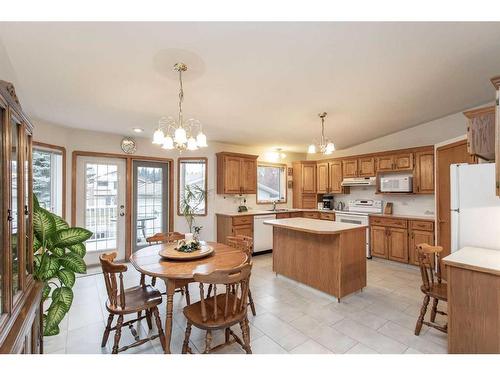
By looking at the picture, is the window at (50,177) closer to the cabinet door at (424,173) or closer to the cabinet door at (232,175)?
the cabinet door at (232,175)

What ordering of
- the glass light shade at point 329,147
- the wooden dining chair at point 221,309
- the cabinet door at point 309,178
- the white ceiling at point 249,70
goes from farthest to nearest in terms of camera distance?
1. the cabinet door at point 309,178
2. the glass light shade at point 329,147
3. the white ceiling at point 249,70
4. the wooden dining chair at point 221,309

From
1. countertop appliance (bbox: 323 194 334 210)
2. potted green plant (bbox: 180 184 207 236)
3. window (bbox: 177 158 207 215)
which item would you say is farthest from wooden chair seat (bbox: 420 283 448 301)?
window (bbox: 177 158 207 215)

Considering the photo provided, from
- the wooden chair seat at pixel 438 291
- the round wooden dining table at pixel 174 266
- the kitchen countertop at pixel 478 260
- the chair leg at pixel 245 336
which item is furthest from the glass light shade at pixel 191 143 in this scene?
the wooden chair seat at pixel 438 291

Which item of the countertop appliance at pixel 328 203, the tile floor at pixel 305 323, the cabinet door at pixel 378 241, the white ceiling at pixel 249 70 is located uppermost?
the white ceiling at pixel 249 70

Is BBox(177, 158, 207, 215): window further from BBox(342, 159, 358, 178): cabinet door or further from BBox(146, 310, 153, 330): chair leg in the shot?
BBox(342, 159, 358, 178): cabinet door

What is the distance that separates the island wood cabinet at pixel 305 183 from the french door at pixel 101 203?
4022 mm

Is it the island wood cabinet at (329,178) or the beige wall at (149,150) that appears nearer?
the beige wall at (149,150)

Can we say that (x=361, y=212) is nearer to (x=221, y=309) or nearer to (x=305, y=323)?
(x=305, y=323)

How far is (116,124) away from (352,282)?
4.08 metres

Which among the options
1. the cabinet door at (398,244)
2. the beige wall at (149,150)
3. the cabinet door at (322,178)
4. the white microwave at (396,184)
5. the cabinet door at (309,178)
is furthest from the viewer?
Result: the cabinet door at (309,178)

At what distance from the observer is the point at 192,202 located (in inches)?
196

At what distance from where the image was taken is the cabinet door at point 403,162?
444cm

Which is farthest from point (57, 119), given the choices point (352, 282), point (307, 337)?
point (352, 282)
